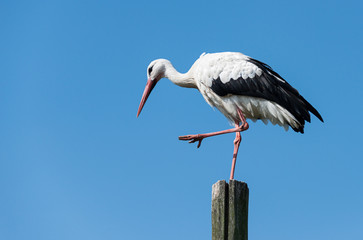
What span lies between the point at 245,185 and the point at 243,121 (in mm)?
2672

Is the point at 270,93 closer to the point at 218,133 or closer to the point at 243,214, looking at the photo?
the point at 218,133

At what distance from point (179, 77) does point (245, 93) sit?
1362 millimetres

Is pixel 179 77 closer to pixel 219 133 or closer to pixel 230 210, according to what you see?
pixel 219 133

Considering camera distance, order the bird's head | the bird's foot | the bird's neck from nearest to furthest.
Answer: the bird's foot
the bird's neck
the bird's head

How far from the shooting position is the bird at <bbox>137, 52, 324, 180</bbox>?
7160 millimetres

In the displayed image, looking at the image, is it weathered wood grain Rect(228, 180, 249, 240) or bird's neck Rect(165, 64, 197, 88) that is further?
bird's neck Rect(165, 64, 197, 88)

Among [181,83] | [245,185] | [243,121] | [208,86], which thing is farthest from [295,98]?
[245,185]

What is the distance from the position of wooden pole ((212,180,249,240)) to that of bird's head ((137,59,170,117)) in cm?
416

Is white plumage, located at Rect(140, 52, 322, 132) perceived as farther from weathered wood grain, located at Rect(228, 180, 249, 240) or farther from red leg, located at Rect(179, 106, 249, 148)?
weathered wood grain, located at Rect(228, 180, 249, 240)

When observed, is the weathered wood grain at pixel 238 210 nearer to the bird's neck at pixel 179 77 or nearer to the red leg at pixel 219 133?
the red leg at pixel 219 133

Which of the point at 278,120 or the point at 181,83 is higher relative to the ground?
the point at 181,83

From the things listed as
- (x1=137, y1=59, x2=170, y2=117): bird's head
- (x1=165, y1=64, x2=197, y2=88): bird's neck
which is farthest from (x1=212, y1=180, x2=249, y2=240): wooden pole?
(x1=137, y1=59, x2=170, y2=117): bird's head

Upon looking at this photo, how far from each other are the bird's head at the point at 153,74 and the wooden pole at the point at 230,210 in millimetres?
→ 4164

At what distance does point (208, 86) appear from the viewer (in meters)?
7.50
